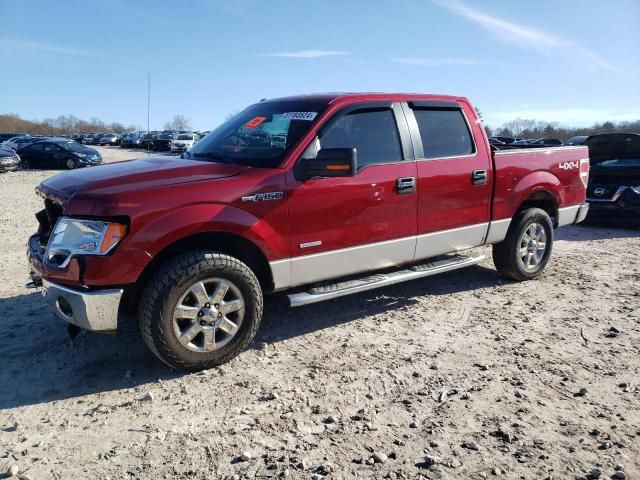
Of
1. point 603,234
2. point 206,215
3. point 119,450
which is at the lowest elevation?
point 119,450

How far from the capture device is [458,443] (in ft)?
8.99

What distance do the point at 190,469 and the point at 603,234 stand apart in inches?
330

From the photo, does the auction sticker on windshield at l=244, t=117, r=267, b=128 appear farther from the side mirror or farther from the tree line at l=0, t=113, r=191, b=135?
the tree line at l=0, t=113, r=191, b=135

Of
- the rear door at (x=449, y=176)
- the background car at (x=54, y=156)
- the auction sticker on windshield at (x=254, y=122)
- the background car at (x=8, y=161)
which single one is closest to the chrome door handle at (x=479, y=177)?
the rear door at (x=449, y=176)

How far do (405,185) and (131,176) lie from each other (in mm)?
2267

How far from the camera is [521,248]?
18.5 ft

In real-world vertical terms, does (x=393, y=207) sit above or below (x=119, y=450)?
above

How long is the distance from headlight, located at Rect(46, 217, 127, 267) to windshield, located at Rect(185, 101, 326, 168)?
123cm

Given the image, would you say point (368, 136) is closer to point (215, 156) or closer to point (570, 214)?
point (215, 156)

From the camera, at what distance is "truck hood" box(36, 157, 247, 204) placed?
3.37 metres

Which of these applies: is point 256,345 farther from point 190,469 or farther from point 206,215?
point 190,469

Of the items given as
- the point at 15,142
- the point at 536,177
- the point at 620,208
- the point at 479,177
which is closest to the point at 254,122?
the point at 479,177

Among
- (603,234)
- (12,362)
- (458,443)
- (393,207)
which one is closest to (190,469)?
(458,443)

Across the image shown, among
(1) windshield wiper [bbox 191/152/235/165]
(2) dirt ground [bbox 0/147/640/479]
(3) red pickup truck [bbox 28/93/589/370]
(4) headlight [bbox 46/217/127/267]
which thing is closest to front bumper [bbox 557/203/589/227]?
(3) red pickup truck [bbox 28/93/589/370]
